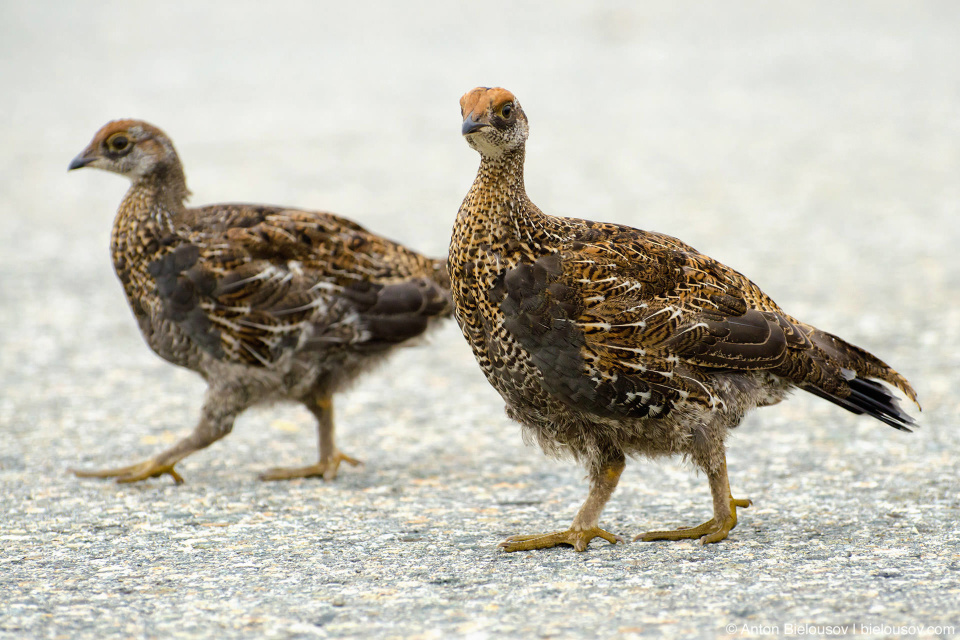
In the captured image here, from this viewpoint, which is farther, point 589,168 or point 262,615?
point 589,168

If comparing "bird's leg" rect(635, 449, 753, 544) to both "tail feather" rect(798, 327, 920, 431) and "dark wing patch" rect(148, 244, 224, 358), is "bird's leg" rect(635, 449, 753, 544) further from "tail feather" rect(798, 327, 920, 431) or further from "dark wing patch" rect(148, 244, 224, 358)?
"dark wing patch" rect(148, 244, 224, 358)

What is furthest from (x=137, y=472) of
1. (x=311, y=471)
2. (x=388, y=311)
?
(x=388, y=311)

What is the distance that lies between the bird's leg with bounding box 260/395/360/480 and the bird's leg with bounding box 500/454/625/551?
206cm

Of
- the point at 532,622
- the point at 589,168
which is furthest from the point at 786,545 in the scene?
the point at 589,168

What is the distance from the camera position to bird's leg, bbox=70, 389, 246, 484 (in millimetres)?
7102

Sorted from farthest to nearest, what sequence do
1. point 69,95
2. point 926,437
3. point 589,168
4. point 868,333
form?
point 69,95 → point 589,168 → point 868,333 → point 926,437

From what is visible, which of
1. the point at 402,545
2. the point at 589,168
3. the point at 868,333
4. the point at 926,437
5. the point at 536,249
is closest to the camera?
the point at 536,249

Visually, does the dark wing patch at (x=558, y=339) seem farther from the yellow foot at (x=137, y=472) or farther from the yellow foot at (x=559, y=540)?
the yellow foot at (x=137, y=472)

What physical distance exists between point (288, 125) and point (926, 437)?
1582 centimetres

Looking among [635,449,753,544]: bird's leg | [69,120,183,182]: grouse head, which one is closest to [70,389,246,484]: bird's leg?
[69,120,183,182]: grouse head

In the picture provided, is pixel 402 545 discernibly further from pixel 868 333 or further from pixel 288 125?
pixel 288 125

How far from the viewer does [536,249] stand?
5.39 meters

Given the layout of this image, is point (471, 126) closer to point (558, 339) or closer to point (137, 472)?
point (558, 339)

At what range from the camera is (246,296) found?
7000mm
